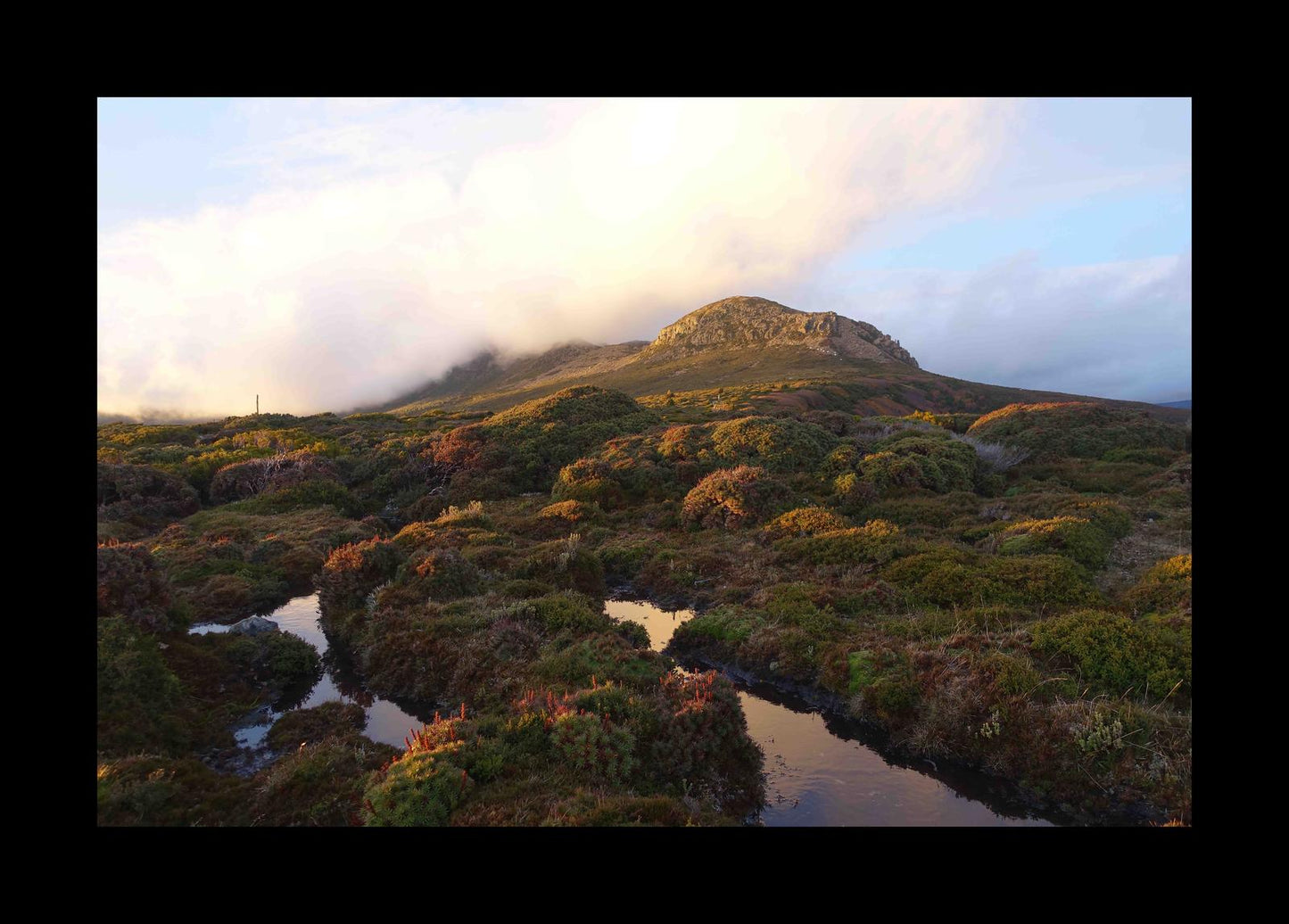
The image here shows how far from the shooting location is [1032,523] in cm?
1739

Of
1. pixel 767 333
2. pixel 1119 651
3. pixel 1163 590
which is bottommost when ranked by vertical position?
pixel 1119 651

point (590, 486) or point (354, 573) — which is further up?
point (590, 486)

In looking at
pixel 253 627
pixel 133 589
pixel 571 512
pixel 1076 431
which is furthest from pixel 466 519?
pixel 1076 431

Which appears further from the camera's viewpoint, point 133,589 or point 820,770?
point 133,589

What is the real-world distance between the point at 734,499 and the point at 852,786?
13785mm

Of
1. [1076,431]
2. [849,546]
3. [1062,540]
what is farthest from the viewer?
[1076,431]

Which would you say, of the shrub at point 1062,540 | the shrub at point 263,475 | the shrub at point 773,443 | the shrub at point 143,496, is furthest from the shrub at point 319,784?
the shrub at point 263,475

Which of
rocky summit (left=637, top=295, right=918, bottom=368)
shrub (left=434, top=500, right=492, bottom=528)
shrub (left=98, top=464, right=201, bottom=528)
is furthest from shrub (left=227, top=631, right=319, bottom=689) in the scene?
rocky summit (left=637, top=295, right=918, bottom=368)

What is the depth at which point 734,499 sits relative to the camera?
72.6 ft

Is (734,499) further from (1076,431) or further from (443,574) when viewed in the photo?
(1076,431)

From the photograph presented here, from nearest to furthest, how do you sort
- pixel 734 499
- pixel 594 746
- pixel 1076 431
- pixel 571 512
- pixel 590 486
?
pixel 594 746
pixel 734 499
pixel 571 512
pixel 590 486
pixel 1076 431

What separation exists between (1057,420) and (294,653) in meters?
37.5
